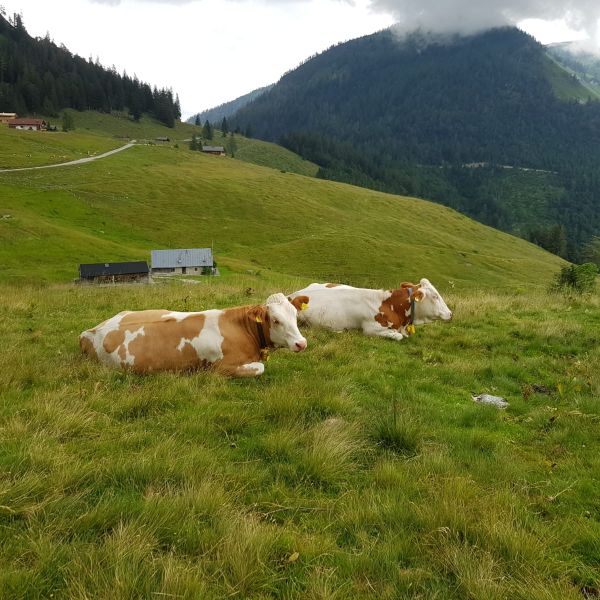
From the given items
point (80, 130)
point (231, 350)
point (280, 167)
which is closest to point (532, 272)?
point (231, 350)

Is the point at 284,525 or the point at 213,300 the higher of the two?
the point at 284,525

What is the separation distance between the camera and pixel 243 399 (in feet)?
23.2

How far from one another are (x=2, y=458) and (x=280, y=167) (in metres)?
173

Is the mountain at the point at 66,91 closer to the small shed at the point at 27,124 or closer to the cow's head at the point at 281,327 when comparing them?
the small shed at the point at 27,124

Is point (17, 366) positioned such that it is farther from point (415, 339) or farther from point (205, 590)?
point (415, 339)

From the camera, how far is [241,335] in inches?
342

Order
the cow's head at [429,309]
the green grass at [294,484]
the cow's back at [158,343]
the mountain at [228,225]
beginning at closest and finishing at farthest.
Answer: the green grass at [294,484] < the cow's back at [158,343] < the cow's head at [429,309] < the mountain at [228,225]

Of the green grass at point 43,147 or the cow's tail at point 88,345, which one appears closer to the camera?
the cow's tail at point 88,345

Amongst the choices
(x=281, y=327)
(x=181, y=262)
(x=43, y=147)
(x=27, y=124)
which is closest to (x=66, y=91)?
(x=27, y=124)

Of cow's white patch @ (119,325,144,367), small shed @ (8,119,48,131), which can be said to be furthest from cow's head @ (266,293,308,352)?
small shed @ (8,119,48,131)

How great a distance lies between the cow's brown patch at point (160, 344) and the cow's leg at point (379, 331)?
5183 mm

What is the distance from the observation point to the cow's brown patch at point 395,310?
12.6 m

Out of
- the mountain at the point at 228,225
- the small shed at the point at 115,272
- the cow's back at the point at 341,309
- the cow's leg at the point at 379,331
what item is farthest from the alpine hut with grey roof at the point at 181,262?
the cow's leg at the point at 379,331

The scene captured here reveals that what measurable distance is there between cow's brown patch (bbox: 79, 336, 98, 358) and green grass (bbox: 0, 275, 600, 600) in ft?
1.26
